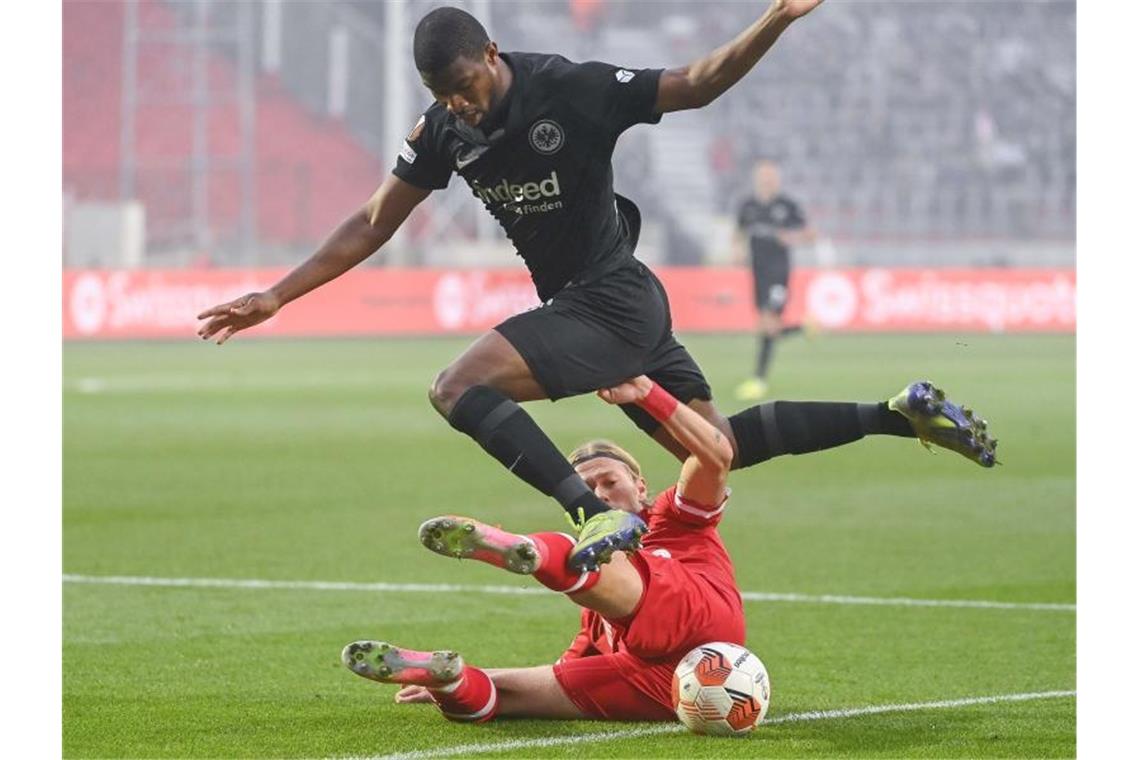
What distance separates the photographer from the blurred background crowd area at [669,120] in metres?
38.8

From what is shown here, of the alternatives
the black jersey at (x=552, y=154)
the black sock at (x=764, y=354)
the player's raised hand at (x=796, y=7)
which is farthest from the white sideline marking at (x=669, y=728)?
the black sock at (x=764, y=354)

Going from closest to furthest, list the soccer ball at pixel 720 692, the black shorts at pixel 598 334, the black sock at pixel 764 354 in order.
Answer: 1. the soccer ball at pixel 720 692
2. the black shorts at pixel 598 334
3. the black sock at pixel 764 354

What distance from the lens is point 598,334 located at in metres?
6.42

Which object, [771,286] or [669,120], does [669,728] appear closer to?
[771,286]

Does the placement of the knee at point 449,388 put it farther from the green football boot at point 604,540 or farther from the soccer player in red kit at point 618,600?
the green football boot at point 604,540

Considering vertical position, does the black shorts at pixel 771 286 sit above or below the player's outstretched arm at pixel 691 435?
above

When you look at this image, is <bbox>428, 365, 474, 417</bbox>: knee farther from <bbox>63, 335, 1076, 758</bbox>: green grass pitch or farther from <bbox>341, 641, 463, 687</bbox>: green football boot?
<bbox>63, 335, 1076, 758</bbox>: green grass pitch

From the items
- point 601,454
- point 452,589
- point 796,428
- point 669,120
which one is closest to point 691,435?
point 601,454

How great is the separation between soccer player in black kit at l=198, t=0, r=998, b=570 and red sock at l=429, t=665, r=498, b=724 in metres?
0.62

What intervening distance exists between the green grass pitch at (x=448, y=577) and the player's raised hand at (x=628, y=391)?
107 centimetres

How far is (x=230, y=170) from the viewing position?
1556 inches

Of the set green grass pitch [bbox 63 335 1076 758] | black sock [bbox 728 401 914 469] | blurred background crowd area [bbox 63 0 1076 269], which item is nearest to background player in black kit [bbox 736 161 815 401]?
green grass pitch [bbox 63 335 1076 758]
